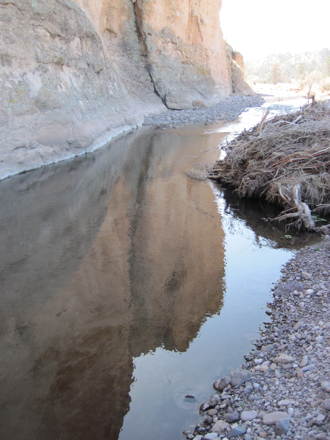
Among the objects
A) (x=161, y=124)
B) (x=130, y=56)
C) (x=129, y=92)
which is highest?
(x=130, y=56)

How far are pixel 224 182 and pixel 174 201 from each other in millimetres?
1979

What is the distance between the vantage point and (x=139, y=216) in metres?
8.47

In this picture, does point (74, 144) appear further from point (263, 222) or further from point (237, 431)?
point (237, 431)

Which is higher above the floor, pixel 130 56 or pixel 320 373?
pixel 130 56

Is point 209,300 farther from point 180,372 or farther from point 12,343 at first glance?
point 12,343

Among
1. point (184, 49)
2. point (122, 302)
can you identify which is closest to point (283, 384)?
point (122, 302)

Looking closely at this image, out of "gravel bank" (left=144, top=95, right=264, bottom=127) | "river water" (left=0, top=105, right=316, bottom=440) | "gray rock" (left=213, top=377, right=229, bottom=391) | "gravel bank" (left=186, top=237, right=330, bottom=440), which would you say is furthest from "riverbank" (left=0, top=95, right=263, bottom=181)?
"gray rock" (left=213, top=377, right=229, bottom=391)

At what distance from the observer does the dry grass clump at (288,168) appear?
27.0ft

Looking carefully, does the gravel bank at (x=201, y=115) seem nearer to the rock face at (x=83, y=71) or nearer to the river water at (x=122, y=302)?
the rock face at (x=83, y=71)

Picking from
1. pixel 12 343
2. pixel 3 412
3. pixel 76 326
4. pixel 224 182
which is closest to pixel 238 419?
pixel 3 412

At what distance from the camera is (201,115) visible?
25.7 metres

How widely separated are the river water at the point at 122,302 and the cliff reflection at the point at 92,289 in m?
0.02

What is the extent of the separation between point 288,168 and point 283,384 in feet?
20.5

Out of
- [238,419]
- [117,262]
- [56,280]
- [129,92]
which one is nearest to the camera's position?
[238,419]
